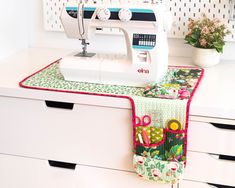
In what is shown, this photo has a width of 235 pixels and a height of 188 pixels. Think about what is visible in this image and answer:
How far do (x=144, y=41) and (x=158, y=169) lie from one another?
0.44 m

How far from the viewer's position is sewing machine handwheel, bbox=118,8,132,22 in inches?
55.1

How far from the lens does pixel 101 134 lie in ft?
4.75

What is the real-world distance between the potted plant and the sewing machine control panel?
33 centimetres

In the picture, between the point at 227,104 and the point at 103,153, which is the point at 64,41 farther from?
the point at 227,104

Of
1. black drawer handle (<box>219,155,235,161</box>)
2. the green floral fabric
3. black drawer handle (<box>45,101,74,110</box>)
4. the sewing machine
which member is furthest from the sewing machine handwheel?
black drawer handle (<box>219,155,235,161</box>)

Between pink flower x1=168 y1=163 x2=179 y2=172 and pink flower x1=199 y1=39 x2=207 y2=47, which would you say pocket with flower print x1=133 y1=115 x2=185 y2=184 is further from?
pink flower x1=199 y1=39 x2=207 y2=47

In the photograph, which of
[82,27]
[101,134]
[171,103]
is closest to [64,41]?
[82,27]

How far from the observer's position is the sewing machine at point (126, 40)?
141 cm

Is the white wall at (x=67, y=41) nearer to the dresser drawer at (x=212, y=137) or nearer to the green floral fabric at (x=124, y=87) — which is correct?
the green floral fabric at (x=124, y=87)

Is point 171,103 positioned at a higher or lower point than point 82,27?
lower

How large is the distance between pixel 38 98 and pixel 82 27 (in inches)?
11.6

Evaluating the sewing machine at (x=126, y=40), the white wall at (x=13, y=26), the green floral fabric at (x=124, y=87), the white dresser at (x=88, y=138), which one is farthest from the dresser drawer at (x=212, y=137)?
the white wall at (x=13, y=26)

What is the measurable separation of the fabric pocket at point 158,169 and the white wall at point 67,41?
2.18ft

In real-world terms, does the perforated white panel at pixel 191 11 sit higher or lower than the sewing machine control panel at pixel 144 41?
higher
